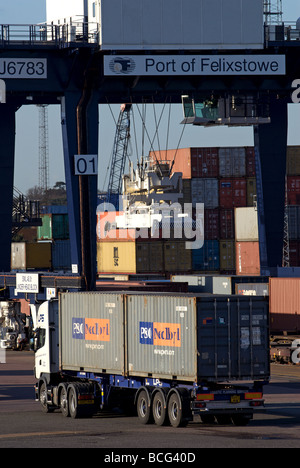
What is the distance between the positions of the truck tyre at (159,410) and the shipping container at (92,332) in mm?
2121

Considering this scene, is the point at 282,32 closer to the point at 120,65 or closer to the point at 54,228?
the point at 120,65

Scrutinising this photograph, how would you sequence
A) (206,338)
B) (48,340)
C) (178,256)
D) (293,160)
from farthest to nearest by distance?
(293,160)
(178,256)
(48,340)
(206,338)

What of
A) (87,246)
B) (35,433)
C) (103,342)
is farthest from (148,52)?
(35,433)

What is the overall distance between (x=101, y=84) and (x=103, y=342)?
24271 mm

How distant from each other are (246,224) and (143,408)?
154 feet

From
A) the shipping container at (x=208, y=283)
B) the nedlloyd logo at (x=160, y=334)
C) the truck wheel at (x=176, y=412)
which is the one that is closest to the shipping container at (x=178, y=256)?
the shipping container at (x=208, y=283)

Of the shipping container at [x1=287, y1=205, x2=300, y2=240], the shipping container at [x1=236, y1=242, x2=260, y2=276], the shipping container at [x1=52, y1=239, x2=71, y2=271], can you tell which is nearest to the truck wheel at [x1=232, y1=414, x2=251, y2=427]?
the shipping container at [x1=236, y1=242, x2=260, y2=276]

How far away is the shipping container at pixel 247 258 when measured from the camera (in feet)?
238

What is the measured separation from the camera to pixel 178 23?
50.8m

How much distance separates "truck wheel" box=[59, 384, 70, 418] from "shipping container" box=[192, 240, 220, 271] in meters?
51.5

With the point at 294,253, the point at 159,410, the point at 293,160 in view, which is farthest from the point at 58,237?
the point at 159,410

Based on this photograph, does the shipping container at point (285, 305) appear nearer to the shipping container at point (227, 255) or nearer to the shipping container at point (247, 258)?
the shipping container at point (247, 258)

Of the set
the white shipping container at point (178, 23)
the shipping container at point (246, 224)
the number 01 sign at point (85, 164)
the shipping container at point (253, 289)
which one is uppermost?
the white shipping container at point (178, 23)

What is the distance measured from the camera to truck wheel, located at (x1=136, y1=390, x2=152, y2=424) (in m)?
28.3
